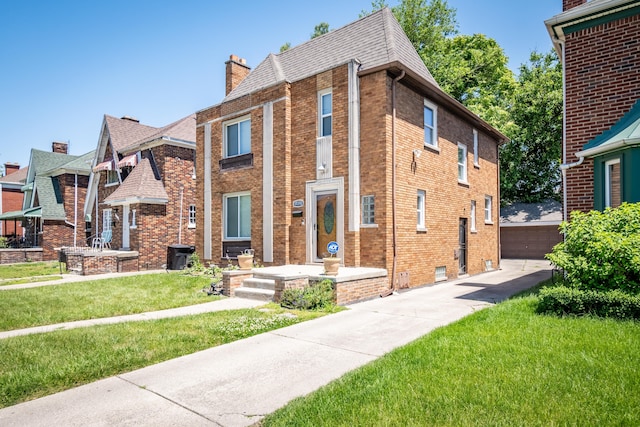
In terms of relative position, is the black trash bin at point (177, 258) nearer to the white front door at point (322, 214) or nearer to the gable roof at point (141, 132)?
the gable roof at point (141, 132)

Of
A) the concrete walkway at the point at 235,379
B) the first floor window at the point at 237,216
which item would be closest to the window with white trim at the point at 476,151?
the first floor window at the point at 237,216

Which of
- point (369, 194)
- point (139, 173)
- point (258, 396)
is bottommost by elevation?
point (258, 396)

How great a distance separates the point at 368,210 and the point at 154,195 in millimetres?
12539

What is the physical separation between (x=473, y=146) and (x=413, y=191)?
21.4 ft

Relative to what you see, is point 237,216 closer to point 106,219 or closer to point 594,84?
point 594,84

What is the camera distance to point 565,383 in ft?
13.7

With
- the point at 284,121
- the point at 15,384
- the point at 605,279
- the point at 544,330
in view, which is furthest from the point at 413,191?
the point at 15,384

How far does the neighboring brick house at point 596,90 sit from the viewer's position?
9.24 m

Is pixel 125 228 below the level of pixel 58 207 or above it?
below

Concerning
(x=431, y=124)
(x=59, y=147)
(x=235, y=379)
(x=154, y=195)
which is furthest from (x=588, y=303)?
(x=59, y=147)

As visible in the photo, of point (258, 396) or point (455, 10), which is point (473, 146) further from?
point (455, 10)

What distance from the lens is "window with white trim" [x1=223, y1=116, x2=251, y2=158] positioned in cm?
1548

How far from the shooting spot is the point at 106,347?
6129 millimetres

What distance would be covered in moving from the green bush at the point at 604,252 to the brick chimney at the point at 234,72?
14.8m
